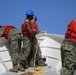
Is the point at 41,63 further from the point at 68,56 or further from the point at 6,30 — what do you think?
the point at 68,56

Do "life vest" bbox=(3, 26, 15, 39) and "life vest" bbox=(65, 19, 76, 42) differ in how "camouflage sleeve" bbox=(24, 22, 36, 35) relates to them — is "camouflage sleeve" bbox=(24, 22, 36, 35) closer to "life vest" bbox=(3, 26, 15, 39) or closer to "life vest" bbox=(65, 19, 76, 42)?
"life vest" bbox=(3, 26, 15, 39)

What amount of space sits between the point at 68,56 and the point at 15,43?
90.6 inches

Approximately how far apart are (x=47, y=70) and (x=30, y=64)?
614 mm

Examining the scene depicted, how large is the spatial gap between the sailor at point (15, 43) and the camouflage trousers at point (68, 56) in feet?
6.82

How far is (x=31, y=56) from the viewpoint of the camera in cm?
630

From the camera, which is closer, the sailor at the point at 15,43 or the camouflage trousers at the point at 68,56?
the camouflage trousers at the point at 68,56

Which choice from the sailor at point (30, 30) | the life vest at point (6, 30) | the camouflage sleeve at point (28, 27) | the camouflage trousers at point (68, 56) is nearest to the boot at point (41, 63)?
the sailor at point (30, 30)

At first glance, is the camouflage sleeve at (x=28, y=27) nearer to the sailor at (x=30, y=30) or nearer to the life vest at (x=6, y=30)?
the sailor at (x=30, y=30)

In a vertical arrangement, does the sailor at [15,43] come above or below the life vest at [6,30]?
below

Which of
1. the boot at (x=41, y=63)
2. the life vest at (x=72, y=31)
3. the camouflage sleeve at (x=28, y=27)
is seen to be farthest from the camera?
the boot at (x=41, y=63)

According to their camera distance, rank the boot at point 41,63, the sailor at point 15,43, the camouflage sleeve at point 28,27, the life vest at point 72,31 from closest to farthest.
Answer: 1. the life vest at point 72,31
2. the camouflage sleeve at point 28,27
3. the sailor at point 15,43
4. the boot at point 41,63

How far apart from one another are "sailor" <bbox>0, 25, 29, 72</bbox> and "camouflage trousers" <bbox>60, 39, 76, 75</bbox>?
2.08 meters

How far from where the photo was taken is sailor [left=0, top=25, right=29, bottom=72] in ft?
19.1

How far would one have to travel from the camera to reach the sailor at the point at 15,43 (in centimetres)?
582
